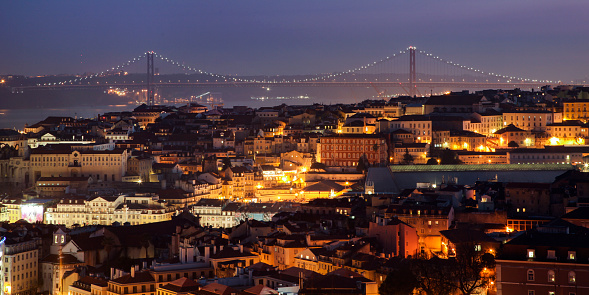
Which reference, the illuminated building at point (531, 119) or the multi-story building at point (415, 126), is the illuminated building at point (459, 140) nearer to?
the multi-story building at point (415, 126)

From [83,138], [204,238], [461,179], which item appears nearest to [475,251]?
[204,238]

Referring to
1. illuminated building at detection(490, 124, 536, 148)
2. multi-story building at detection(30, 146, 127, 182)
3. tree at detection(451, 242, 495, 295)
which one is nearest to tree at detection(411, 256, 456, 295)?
tree at detection(451, 242, 495, 295)

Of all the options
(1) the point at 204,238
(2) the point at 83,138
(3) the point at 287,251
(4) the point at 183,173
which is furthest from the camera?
(2) the point at 83,138

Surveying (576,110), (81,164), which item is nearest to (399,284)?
(81,164)

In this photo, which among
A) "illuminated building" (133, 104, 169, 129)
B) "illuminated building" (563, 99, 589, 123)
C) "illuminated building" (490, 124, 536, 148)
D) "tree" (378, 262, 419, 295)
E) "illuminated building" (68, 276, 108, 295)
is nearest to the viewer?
"tree" (378, 262, 419, 295)

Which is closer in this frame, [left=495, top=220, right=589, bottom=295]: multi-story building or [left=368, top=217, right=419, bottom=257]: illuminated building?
[left=495, top=220, right=589, bottom=295]: multi-story building

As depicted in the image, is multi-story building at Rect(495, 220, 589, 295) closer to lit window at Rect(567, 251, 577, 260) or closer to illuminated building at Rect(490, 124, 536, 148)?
lit window at Rect(567, 251, 577, 260)

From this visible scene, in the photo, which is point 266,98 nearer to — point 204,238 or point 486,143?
point 486,143
